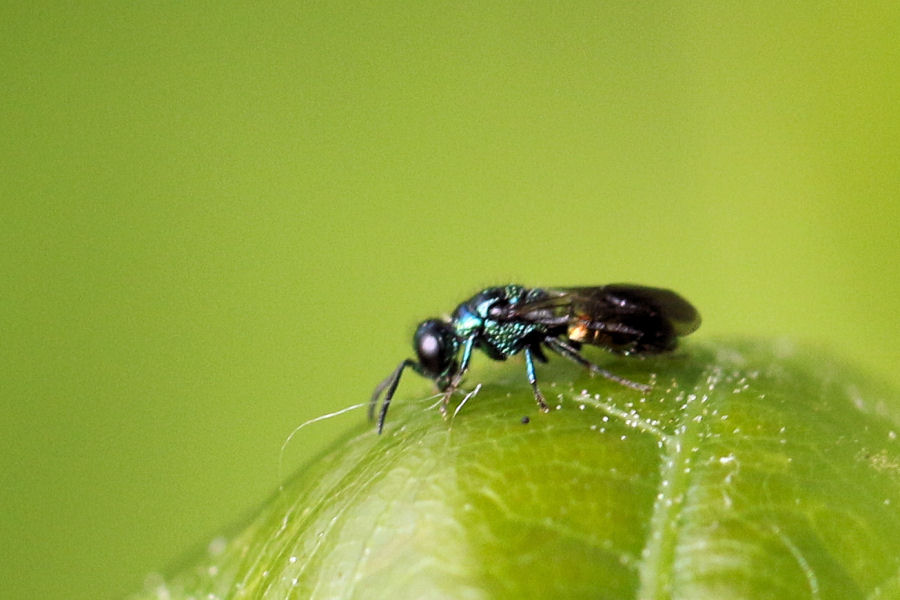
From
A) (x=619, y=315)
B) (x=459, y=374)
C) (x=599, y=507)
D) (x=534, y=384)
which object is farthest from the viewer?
(x=619, y=315)

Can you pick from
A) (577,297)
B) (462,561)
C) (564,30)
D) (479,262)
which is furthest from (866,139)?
(462,561)

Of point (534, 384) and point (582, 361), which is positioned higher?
point (534, 384)

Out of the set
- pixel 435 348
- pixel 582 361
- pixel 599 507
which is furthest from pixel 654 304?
pixel 599 507

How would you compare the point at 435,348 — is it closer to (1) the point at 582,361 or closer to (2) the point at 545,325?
(2) the point at 545,325

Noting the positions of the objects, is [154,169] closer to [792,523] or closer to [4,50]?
[4,50]

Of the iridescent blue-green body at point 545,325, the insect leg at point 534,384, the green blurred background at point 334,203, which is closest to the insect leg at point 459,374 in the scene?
the iridescent blue-green body at point 545,325

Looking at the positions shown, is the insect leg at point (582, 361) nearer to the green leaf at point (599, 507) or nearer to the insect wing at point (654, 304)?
the green leaf at point (599, 507)

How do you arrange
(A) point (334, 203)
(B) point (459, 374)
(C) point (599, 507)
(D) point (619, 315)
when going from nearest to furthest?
(C) point (599, 507) → (B) point (459, 374) → (D) point (619, 315) → (A) point (334, 203)
